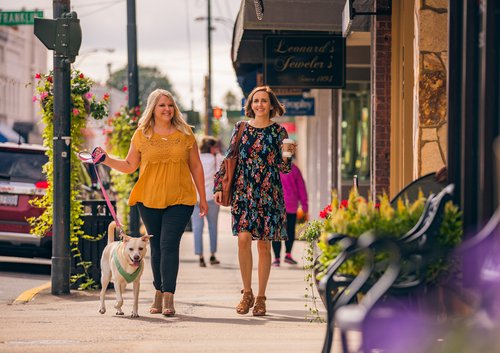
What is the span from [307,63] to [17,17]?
5.66 m

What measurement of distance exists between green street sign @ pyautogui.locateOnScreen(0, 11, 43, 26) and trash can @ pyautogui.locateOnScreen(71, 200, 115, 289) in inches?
245

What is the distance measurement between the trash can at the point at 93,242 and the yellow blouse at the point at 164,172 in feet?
9.16

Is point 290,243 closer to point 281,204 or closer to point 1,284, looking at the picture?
point 1,284

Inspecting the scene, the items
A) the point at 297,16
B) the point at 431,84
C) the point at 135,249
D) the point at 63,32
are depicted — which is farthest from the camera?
the point at 297,16

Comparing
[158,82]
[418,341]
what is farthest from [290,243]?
[158,82]

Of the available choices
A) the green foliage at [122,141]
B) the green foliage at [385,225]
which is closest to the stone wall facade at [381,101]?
the green foliage at [385,225]

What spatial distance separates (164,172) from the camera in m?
10.1

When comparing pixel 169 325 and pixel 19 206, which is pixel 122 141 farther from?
pixel 169 325

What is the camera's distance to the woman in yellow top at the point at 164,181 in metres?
9.97

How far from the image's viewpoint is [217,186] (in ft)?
33.3

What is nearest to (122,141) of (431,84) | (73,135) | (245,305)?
(73,135)

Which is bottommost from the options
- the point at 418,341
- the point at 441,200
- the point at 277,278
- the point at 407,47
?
the point at 277,278

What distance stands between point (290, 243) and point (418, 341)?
12.1 metres

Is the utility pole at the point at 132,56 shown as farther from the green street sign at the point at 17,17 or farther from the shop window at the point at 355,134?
the shop window at the point at 355,134
